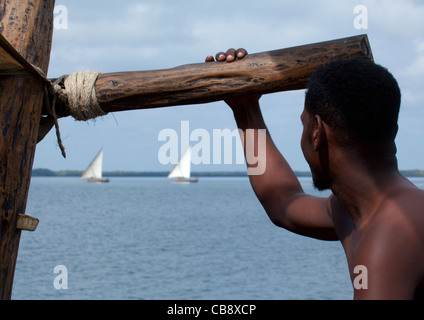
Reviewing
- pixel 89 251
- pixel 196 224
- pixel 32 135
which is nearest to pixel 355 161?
pixel 32 135

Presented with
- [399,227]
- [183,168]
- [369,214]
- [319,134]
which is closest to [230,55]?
[319,134]

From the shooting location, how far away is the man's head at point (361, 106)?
1648 millimetres

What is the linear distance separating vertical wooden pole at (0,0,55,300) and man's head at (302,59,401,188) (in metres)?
1.53

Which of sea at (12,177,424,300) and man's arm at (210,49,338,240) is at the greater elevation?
sea at (12,177,424,300)

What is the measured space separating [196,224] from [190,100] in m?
38.1

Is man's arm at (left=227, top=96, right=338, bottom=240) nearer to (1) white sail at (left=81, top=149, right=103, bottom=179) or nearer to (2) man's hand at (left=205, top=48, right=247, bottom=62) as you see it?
(2) man's hand at (left=205, top=48, right=247, bottom=62)

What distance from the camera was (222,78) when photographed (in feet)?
8.40

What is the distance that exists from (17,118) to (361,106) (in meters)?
1.68

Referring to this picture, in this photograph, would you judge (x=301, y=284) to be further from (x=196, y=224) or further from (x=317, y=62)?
(x=196, y=224)

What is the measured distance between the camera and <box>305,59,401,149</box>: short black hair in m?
1.65

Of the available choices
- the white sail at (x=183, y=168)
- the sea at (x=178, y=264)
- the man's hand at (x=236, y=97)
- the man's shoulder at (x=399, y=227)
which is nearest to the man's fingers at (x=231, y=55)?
the man's hand at (x=236, y=97)

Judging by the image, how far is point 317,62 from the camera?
7.84ft

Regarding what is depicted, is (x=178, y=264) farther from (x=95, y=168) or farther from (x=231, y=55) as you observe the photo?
(x=95, y=168)

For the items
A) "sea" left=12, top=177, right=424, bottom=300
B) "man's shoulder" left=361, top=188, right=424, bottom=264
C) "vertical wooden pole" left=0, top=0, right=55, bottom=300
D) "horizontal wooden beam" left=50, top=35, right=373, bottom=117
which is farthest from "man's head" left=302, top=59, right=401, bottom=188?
"sea" left=12, top=177, right=424, bottom=300
